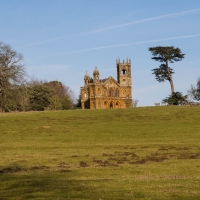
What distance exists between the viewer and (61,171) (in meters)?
22.8

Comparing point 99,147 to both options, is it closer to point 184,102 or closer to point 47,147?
point 47,147

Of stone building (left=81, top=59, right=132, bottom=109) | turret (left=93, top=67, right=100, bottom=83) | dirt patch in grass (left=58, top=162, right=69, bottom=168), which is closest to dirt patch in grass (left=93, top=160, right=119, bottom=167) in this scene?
dirt patch in grass (left=58, top=162, right=69, bottom=168)

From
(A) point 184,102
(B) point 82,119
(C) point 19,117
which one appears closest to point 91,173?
(B) point 82,119

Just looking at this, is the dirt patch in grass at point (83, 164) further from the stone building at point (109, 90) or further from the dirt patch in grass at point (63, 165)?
the stone building at point (109, 90)

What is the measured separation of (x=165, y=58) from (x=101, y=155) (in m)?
81.6

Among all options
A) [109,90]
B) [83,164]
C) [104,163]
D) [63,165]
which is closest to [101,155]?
[104,163]

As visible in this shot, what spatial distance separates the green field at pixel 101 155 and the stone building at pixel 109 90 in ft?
244

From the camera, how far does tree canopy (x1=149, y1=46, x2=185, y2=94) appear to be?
106875 mm

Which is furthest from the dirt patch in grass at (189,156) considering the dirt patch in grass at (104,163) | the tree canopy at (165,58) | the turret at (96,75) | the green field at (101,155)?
the turret at (96,75)

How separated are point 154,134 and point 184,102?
47.9 m

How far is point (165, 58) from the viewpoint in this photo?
4299 inches

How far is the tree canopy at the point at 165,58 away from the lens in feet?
351

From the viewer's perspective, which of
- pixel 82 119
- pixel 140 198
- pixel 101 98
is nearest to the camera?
pixel 140 198

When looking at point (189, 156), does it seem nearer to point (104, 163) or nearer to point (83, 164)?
point (104, 163)
